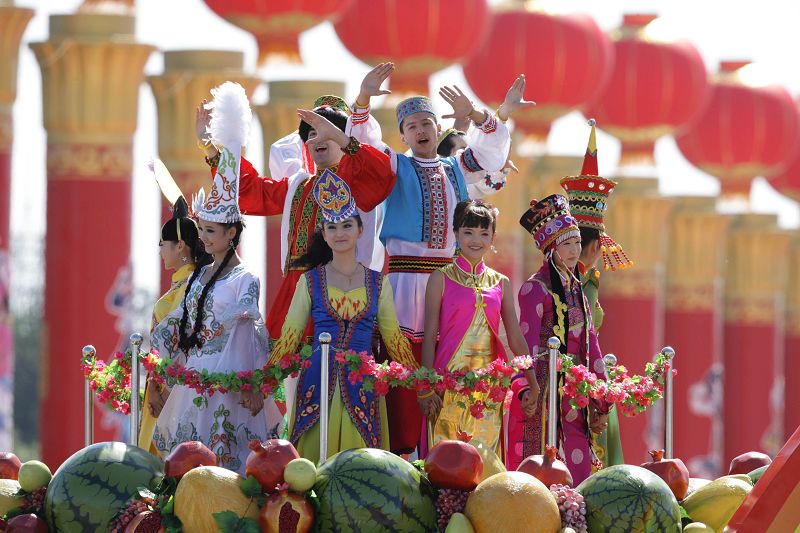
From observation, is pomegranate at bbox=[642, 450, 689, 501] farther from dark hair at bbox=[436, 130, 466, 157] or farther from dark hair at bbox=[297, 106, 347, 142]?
dark hair at bbox=[436, 130, 466, 157]

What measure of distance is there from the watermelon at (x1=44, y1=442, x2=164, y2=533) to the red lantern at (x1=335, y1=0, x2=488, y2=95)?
1157 centimetres

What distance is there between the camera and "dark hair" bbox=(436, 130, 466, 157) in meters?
10.4

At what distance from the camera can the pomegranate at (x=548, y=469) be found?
24.6ft

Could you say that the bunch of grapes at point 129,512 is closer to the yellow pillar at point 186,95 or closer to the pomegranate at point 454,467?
the pomegranate at point 454,467

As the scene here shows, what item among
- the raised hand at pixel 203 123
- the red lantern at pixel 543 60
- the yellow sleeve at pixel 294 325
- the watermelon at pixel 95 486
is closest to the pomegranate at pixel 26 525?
the watermelon at pixel 95 486

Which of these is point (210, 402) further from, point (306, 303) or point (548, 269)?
point (548, 269)

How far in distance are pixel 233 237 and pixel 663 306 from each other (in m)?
18.2

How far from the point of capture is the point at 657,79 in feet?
77.4

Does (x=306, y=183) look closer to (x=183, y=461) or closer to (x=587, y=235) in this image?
(x=587, y=235)

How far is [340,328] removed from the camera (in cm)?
866

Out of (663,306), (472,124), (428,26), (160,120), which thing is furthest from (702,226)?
(472,124)

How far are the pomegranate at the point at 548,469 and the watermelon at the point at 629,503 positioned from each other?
2.8 inches

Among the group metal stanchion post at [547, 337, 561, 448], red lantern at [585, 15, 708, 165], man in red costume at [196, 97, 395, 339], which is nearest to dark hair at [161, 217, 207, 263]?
man in red costume at [196, 97, 395, 339]

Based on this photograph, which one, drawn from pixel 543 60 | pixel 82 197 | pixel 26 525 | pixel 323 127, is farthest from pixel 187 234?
pixel 543 60
